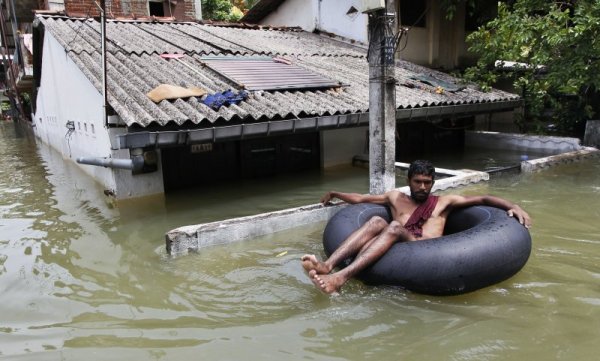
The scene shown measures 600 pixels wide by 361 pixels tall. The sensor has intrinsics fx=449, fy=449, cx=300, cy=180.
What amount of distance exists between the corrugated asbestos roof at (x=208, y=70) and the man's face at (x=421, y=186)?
3563 millimetres

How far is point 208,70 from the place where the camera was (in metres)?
9.63

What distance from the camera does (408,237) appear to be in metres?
4.47

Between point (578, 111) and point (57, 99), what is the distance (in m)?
14.7

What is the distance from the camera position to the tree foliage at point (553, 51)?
30.8 ft

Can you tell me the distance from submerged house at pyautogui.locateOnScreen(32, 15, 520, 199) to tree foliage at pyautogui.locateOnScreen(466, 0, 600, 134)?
3.34 ft

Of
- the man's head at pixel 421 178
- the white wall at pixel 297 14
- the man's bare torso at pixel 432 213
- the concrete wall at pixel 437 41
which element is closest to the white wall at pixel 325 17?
the white wall at pixel 297 14

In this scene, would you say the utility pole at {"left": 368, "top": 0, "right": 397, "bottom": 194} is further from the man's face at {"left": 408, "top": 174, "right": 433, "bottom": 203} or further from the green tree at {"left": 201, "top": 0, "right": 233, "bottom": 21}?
the green tree at {"left": 201, "top": 0, "right": 233, "bottom": 21}

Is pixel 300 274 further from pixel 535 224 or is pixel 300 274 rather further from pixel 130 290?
pixel 535 224

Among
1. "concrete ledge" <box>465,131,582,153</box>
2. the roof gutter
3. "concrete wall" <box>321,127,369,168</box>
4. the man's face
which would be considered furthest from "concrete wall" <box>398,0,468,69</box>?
the man's face

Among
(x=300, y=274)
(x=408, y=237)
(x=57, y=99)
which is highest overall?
(x=57, y=99)

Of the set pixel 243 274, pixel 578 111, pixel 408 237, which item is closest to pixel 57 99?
pixel 243 274

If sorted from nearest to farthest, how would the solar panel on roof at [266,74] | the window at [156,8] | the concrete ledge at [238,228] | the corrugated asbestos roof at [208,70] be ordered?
1. the concrete ledge at [238,228]
2. the corrugated asbestos roof at [208,70]
3. the solar panel on roof at [266,74]
4. the window at [156,8]

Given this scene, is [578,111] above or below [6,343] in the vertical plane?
above

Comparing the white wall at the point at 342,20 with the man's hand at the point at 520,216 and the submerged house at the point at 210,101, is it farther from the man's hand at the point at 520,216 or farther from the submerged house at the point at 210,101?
the man's hand at the point at 520,216
